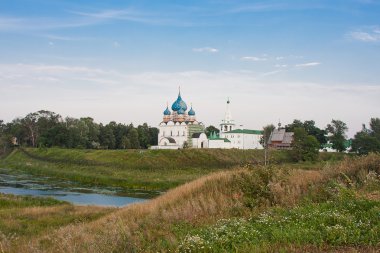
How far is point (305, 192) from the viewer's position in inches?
523

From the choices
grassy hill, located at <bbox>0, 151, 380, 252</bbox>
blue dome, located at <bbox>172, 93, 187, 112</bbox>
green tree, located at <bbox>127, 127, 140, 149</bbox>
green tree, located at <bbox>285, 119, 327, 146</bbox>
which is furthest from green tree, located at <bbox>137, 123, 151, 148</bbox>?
grassy hill, located at <bbox>0, 151, 380, 252</bbox>

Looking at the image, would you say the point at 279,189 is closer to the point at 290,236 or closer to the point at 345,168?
the point at 345,168

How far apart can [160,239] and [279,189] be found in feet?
17.7

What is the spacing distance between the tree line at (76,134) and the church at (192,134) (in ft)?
22.6

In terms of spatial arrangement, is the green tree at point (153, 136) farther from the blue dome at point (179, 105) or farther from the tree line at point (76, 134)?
the blue dome at point (179, 105)

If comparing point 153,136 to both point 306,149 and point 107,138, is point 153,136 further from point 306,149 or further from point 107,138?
point 306,149

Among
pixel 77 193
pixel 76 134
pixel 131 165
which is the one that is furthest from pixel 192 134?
pixel 77 193

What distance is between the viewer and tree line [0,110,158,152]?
96.1m

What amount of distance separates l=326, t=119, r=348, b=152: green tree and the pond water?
206 ft

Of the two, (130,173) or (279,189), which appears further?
(130,173)

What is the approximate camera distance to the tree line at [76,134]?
96062 millimetres

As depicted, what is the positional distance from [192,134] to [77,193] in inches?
2418

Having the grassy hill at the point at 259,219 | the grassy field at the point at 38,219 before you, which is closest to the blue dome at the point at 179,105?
the grassy field at the point at 38,219

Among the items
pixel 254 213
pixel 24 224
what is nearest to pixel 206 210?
pixel 254 213
